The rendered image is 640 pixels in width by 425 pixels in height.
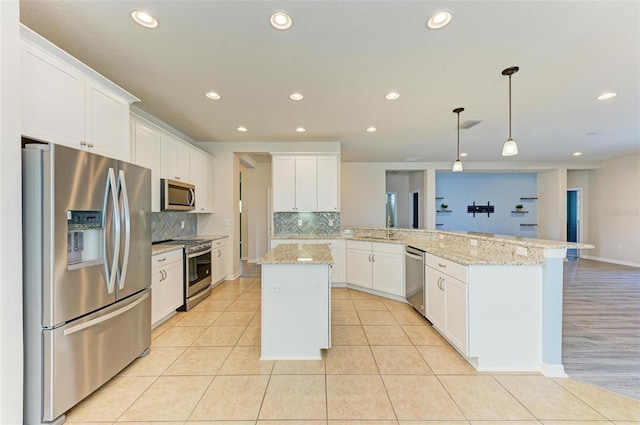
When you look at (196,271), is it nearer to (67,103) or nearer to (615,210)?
(67,103)

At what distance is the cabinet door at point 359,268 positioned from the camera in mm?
4246

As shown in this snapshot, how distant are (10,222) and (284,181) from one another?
11.9 ft

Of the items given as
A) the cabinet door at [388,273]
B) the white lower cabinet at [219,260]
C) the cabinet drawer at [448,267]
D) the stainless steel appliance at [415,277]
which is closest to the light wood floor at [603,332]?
the cabinet drawer at [448,267]

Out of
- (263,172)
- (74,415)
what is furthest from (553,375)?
(263,172)

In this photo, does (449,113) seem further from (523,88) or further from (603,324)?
(603,324)

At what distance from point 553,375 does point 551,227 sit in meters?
7.12

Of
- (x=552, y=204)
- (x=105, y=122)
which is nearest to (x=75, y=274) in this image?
(x=105, y=122)

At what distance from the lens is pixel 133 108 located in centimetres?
337

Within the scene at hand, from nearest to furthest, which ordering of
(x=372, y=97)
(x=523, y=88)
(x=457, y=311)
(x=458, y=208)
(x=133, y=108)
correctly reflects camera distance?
(x=457, y=311) < (x=523, y=88) < (x=372, y=97) < (x=133, y=108) < (x=458, y=208)

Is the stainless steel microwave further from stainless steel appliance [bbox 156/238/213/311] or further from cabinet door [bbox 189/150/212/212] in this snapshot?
stainless steel appliance [bbox 156/238/213/311]

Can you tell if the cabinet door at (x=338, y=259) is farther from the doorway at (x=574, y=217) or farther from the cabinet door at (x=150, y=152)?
the doorway at (x=574, y=217)

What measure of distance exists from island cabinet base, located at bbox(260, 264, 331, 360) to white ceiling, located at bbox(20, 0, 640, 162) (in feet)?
6.16

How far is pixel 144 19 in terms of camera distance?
1.80 meters

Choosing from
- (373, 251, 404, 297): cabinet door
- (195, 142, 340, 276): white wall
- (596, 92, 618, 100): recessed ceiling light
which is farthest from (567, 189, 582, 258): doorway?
(195, 142, 340, 276): white wall
